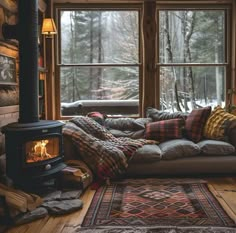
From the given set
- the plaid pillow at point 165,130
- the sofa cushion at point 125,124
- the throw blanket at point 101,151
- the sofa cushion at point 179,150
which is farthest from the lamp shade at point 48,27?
the sofa cushion at point 179,150

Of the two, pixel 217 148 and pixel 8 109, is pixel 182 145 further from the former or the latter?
pixel 8 109

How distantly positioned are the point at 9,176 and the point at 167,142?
212 cm

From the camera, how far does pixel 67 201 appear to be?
133 inches

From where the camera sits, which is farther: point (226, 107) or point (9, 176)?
point (226, 107)

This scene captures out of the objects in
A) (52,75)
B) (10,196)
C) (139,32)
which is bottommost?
(10,196)

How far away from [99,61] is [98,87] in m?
0.40

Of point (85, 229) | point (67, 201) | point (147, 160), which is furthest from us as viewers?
point (147, 160)

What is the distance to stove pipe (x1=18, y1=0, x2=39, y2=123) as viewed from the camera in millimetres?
3598

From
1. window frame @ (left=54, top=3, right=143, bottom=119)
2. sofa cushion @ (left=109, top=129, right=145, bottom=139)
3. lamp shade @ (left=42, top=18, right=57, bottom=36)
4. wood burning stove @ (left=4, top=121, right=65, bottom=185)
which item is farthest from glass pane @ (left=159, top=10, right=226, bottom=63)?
wood burning stove @ (left=4, top=121, right=65, bottom=185)

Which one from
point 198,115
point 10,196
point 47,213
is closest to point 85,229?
point 47,213

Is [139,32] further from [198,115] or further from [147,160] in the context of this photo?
[147,160]

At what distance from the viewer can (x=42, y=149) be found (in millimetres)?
3590

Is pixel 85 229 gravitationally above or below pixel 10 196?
below

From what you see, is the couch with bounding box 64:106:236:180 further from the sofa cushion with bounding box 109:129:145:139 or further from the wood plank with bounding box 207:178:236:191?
the wood plank with bounding box 207:178:236:191
